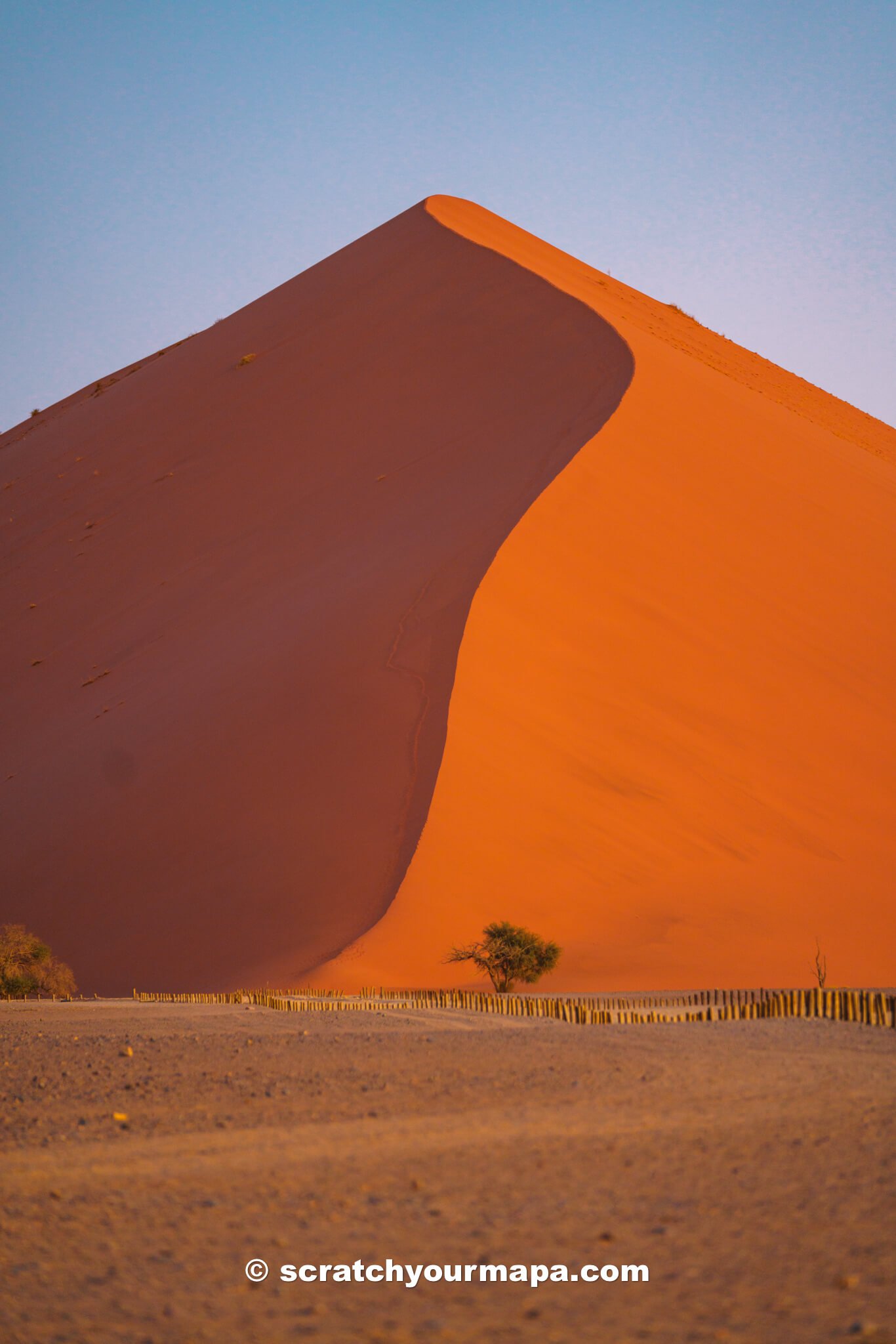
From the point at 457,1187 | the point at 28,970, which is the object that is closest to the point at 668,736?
the point at 28,970

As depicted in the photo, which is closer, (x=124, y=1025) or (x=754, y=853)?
(x=124, y=1025)

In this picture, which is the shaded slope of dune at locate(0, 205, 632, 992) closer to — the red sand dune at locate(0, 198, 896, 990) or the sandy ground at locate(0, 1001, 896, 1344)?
the red sand dune at locate(0, 198, 896, 990)

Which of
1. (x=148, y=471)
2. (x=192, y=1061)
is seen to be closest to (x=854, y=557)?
(x=148, y=471)

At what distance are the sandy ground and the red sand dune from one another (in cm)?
541

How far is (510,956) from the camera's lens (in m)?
12.2

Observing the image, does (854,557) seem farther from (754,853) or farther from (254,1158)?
(254,1158)

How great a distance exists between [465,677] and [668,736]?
8.76 ft

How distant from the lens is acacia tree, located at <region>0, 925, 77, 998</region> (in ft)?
43.9

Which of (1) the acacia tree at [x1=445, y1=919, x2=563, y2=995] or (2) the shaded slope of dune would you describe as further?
(2) the shaded slope of dune

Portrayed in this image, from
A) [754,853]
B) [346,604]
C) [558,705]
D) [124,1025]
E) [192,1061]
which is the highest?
[346,604]

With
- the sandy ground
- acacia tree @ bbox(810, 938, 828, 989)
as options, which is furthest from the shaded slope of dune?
the sandy ground

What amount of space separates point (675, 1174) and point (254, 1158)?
1.56 meters

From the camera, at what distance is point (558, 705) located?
1533 centimetres

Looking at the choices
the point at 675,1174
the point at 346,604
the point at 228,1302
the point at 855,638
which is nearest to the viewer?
the point at 228,1302
